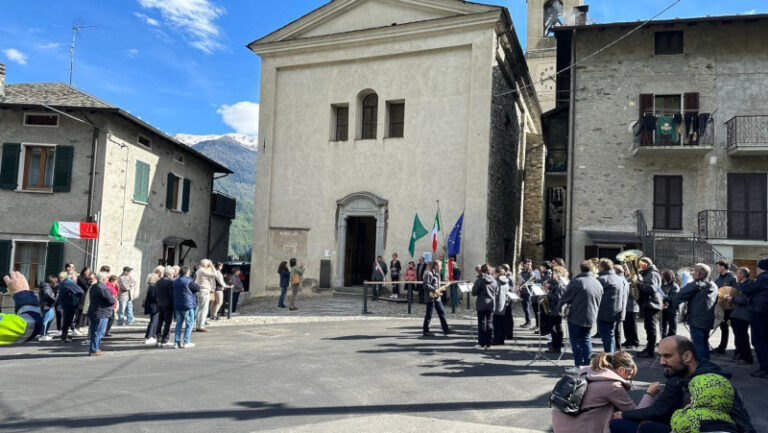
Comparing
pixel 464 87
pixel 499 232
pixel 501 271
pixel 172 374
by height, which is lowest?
pixel 172 374

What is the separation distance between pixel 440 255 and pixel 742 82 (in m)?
11.7

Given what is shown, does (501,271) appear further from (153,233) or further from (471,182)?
(153,233)

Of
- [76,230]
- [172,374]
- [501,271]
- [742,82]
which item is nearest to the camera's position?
[172,374]

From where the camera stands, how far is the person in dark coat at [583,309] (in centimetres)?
750

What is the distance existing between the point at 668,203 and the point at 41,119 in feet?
69.4

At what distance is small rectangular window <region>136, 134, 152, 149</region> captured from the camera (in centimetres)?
1916

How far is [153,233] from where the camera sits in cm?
1997

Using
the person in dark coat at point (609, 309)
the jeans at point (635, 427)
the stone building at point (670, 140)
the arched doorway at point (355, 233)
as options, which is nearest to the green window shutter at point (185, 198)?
the arched doorway at point (355, 233)

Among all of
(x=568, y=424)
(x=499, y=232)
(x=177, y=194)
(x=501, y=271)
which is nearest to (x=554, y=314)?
(x=501, y=271)

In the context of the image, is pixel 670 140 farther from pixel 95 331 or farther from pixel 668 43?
pixel 95 331

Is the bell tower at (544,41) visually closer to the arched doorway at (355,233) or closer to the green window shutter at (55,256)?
the arched doorway at (355,233)

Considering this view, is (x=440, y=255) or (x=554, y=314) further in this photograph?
(x=440, y=255)

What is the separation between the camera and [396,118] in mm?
20469

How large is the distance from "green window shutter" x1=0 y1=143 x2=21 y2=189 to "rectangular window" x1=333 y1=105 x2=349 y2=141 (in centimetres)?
1073
